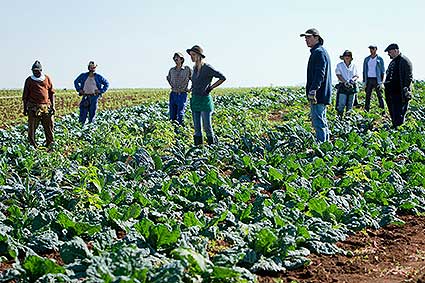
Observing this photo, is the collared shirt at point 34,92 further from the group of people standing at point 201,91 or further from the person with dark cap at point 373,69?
the person with dark cap at point 373,69

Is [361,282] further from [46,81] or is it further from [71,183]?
[46,81]

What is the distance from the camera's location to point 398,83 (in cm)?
1371

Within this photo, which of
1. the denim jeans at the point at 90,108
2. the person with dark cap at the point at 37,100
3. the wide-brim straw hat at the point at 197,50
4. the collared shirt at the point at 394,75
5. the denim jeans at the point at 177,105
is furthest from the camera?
the denim jeans at the point at 90,108

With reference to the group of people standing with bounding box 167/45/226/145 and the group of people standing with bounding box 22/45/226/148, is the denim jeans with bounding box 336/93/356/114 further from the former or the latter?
the group of people standing with bounding box 167/45/226/145

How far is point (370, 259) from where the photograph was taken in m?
5.61

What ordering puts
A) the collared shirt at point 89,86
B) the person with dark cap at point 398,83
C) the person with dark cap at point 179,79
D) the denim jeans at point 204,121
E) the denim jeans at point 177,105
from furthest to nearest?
the collared shirt at point 89,86 → the denim jeans at point 177,105 → the person with dark cap at point 179,79 → the person with dark cap at point 398,83 → the denim jeans at point 204,121

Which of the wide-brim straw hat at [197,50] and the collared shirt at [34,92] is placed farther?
the collared shirt at [34,92]

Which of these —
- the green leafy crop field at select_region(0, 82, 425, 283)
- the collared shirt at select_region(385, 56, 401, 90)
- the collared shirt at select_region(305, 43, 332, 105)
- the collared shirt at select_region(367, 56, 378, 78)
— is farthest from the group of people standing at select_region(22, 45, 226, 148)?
the collared shirt at select_region(367, 56, 378, 78)

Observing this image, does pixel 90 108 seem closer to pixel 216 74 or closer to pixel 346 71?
pixel 216 74

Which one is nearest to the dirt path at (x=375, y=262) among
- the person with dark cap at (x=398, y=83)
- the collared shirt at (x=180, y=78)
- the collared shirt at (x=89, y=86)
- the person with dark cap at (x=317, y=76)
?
the person with dark cap at (x=317, y=76)

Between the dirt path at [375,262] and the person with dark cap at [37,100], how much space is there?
25.0 ft

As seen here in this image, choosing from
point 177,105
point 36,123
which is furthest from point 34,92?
point 177,105

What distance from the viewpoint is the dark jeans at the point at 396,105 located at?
13820 millimetres

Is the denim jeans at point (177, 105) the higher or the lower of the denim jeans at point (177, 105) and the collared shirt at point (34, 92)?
the lower
